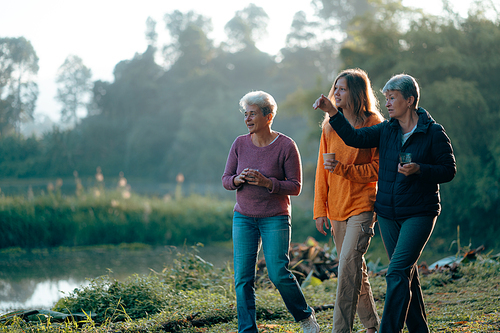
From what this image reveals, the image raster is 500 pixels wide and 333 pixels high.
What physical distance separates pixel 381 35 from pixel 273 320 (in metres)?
10.3

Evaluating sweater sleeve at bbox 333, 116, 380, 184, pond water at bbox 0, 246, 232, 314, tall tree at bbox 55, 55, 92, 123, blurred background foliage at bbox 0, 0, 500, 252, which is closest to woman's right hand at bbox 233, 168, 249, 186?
sweater sleeve at bbox 333, 116, 380, 184

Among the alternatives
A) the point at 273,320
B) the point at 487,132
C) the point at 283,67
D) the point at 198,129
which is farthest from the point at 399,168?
the point at 283,67

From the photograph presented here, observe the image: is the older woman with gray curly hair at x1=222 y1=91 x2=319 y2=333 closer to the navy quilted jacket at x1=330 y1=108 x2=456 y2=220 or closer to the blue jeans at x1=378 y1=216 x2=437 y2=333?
the navy quilted jacket at x1=330 y1=108 x2=456 y2=220

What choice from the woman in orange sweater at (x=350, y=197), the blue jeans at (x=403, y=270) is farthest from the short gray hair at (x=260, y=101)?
the blue jeans at (x=403, y=270)

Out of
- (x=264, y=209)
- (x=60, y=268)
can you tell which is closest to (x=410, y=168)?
(x=264, y=209)

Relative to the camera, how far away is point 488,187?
9773 mm

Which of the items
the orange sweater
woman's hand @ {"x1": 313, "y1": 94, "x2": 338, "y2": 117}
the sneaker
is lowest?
the sneaker

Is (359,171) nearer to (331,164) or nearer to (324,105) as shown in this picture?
(331,164)

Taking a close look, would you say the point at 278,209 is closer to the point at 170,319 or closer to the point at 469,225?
the point at 170,319

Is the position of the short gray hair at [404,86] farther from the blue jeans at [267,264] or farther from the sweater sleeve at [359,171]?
the blue jeans at [267,264]

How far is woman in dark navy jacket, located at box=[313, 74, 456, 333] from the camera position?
7.34ft

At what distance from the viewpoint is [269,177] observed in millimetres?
2684

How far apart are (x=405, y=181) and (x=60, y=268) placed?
21.1ft

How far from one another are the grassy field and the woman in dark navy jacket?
800mm
